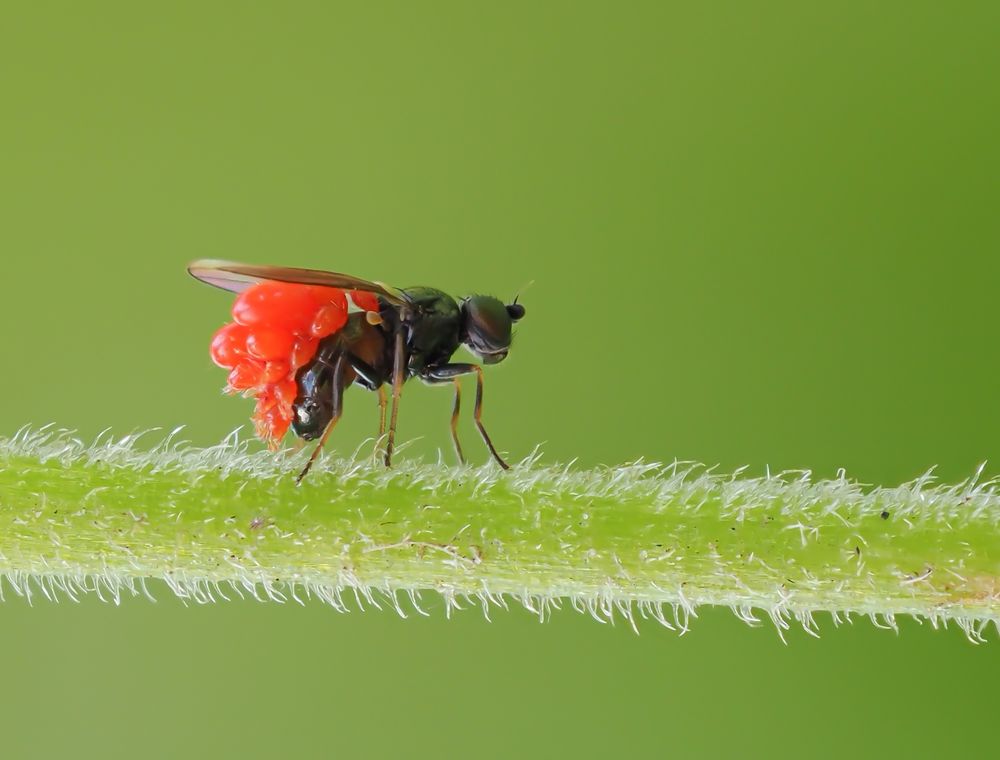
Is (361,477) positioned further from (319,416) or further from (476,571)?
(319,416)

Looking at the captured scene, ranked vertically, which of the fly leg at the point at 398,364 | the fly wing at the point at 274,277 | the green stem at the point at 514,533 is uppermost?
the fly wing at the point at 274,277

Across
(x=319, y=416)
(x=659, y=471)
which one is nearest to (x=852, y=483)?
(x=659, y=471)

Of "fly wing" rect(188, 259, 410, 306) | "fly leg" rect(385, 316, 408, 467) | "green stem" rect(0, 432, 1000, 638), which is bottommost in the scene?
"green stem" rect(0, 432, 1000, 638)

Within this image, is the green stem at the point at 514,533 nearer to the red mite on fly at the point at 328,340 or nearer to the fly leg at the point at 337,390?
the red mite on fly at the point at 328,340

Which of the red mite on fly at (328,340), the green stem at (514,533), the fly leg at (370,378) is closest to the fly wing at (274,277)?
the red mite on fly at (328,340)

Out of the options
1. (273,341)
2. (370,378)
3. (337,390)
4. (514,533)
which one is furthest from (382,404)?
(514,533)

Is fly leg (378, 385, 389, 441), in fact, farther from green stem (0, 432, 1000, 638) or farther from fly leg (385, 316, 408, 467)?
green stem (0, 432, 1000, 638)

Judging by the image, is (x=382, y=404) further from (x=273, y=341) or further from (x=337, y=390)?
(x=273, y=341)

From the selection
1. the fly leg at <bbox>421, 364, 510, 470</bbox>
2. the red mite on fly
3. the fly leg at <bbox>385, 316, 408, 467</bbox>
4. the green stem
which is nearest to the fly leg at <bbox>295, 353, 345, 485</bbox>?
the red mite on fly

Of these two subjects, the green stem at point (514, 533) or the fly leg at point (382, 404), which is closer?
the green stem at point (514, 533)

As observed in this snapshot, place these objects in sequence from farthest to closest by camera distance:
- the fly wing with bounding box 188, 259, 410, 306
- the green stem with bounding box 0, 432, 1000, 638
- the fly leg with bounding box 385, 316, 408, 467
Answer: the fly leg with bounding box 385, 316, 408, 467 → the fly wing with bounding box 188, 259, 410, 306 → the green stem with bounding box 0, 432, 1000, 638
